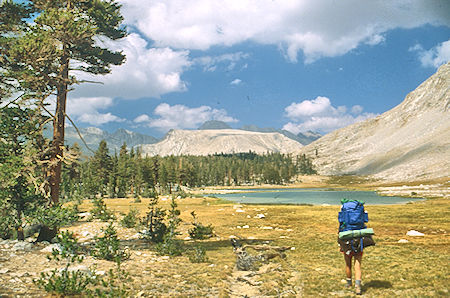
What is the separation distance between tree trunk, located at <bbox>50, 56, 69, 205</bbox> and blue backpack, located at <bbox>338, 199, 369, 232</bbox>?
13.5 m

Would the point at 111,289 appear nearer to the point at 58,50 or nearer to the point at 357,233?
the point at 357,233

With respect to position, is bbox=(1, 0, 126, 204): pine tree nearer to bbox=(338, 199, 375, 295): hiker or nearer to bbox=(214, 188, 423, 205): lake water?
bbox=(338, 199, 375, 295): hiker

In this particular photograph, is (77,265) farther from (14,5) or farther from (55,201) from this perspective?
(14,5)

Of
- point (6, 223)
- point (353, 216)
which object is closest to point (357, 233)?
point (353, 216)

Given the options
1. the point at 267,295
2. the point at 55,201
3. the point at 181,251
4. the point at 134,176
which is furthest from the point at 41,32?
the point at 134,176

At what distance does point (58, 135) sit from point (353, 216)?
14.9 m

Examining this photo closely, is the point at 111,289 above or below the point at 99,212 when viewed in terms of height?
above

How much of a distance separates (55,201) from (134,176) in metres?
96.2

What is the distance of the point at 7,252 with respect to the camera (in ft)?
38.3

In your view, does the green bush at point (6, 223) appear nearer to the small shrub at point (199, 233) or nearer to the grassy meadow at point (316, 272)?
the grassy meadow at point (316, 272)

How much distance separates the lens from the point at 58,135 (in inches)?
584

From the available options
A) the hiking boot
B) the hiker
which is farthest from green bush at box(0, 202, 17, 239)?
the hiking boot

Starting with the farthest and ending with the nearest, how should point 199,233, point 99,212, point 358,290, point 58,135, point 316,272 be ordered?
point 99,212, point 199,233, point 58,135, point 316,272, point 358,290

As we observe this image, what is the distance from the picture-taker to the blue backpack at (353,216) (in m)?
9.09
